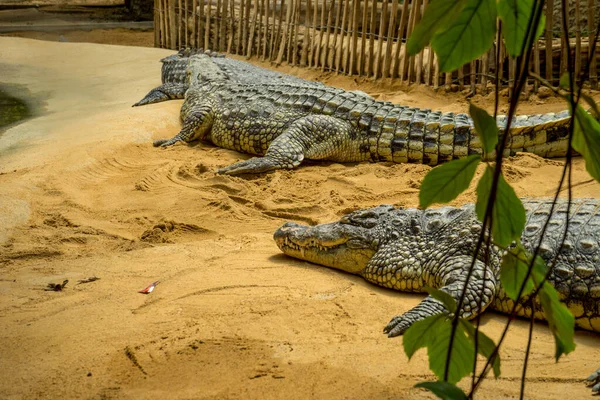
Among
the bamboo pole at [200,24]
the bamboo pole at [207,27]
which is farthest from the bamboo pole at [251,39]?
the bamboo pole at [200,24]

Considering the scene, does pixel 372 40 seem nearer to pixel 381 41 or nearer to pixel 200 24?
pixel 381 41

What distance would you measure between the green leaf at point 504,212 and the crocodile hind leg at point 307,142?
196 inches

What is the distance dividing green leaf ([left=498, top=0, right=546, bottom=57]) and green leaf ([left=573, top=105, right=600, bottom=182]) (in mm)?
201

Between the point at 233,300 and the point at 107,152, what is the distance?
3.61m

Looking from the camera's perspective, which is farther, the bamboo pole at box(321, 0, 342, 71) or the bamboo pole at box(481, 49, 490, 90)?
the bamboo pole at box(321, 0, 342, 71)

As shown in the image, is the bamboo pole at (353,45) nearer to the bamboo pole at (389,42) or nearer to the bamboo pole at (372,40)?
the bamboo pole at (372,40)

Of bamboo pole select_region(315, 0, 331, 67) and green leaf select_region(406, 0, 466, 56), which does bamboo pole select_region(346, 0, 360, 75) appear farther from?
green leaf select_region(406, 0, 466, 56)

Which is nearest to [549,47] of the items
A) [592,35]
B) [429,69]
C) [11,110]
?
[592,35]

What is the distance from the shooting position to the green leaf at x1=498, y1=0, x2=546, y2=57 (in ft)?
5.29

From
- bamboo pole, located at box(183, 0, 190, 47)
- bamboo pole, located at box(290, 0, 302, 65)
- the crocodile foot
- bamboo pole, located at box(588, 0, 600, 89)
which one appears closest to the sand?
the crocodile foot

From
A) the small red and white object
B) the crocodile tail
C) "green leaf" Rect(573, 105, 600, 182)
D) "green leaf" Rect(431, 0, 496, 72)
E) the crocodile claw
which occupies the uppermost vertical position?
"green leaf" Rect(431, 0, 496, 72)

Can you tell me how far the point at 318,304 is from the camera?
12.6ft

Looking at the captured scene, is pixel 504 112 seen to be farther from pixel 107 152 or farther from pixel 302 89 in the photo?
pixel 107 152

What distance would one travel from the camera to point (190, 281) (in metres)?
4.14
